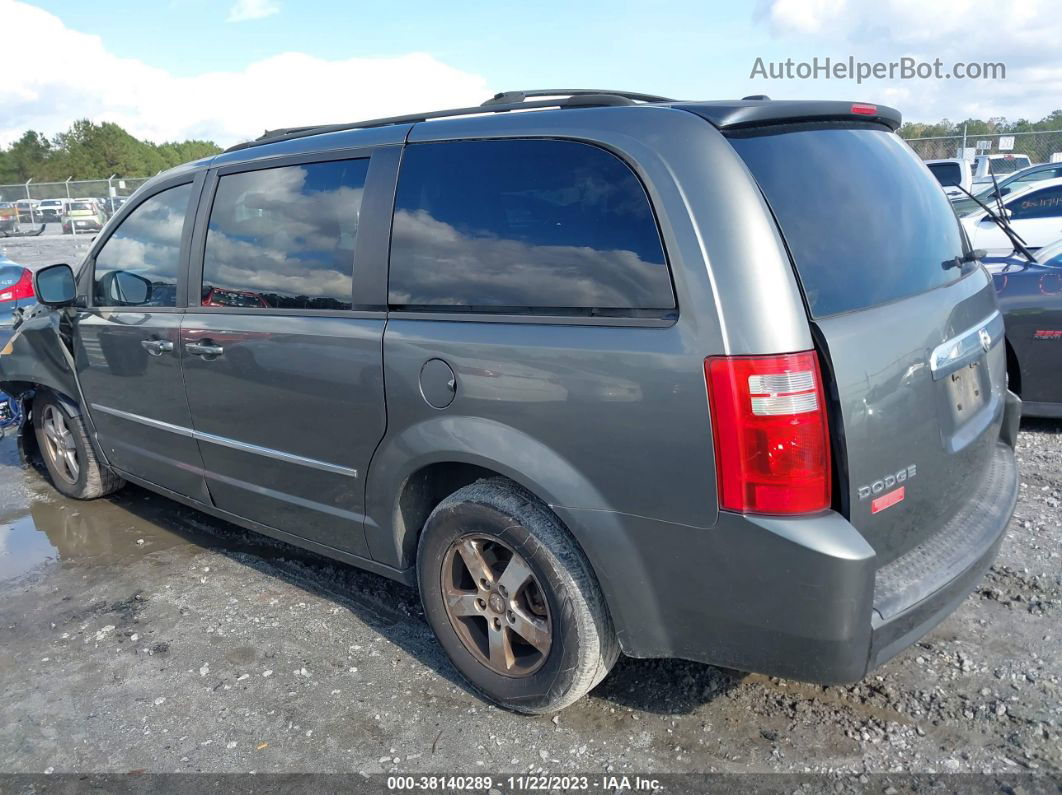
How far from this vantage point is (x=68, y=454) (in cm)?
504

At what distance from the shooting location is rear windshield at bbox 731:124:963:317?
227 cm

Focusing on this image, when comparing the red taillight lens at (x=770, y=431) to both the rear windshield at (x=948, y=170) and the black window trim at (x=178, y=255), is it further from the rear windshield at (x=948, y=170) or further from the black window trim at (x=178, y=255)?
the rear windshield at (x=948, y=170)

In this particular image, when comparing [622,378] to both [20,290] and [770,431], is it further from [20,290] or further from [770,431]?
[20,290]

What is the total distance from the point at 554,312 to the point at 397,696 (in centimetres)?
155

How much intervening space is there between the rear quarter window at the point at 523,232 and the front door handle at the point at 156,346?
58.2 inches

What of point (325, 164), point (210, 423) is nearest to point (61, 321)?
point (210, 423)

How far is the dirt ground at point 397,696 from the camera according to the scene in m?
2.59

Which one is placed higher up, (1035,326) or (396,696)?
(1035,326)

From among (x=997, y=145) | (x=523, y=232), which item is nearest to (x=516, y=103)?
(x=523, y=232)

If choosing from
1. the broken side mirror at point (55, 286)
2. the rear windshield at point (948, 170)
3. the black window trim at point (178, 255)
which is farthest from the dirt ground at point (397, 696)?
the rear windshield at point (948, 170)

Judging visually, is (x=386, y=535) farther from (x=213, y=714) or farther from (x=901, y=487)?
(x=901, y=487)

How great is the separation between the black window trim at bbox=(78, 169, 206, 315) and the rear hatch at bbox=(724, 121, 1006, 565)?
8.49 ft

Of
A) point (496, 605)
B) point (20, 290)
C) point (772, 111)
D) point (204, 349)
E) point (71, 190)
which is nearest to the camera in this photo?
point (772, 111)

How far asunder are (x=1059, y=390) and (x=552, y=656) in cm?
419
